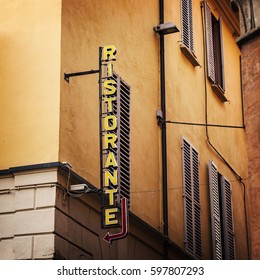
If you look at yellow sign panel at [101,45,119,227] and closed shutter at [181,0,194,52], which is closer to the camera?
yellow sign panel at [101,45,119,227]

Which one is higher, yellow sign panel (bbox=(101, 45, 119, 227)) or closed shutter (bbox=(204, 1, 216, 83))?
closed shutter (bbox=(204, 1, 216, 83))

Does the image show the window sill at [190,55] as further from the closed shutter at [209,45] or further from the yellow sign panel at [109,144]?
the yellow sign panel at [109,144]

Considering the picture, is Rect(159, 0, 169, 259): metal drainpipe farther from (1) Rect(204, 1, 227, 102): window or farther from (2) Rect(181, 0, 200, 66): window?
(1) Rect(204, 1, 227, 102): window

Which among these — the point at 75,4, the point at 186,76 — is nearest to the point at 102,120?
the point at 75,4

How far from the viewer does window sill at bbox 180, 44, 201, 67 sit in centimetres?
2114

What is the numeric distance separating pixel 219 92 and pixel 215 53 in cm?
129

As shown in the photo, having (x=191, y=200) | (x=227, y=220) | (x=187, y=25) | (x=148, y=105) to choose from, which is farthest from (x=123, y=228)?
(x=187, y=25)

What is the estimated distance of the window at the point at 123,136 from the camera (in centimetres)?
1698

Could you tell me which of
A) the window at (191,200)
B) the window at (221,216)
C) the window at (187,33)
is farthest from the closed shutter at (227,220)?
the window at (187,33)

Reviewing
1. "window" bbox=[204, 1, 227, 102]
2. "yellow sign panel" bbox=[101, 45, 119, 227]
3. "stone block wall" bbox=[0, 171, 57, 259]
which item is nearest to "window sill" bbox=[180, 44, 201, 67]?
"window" bbox=[204, 1, 227, 102]

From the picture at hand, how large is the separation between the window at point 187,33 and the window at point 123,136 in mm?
3844

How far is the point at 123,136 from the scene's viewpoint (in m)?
17.3

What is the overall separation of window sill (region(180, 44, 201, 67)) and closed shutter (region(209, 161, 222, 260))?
2270 millimetres
